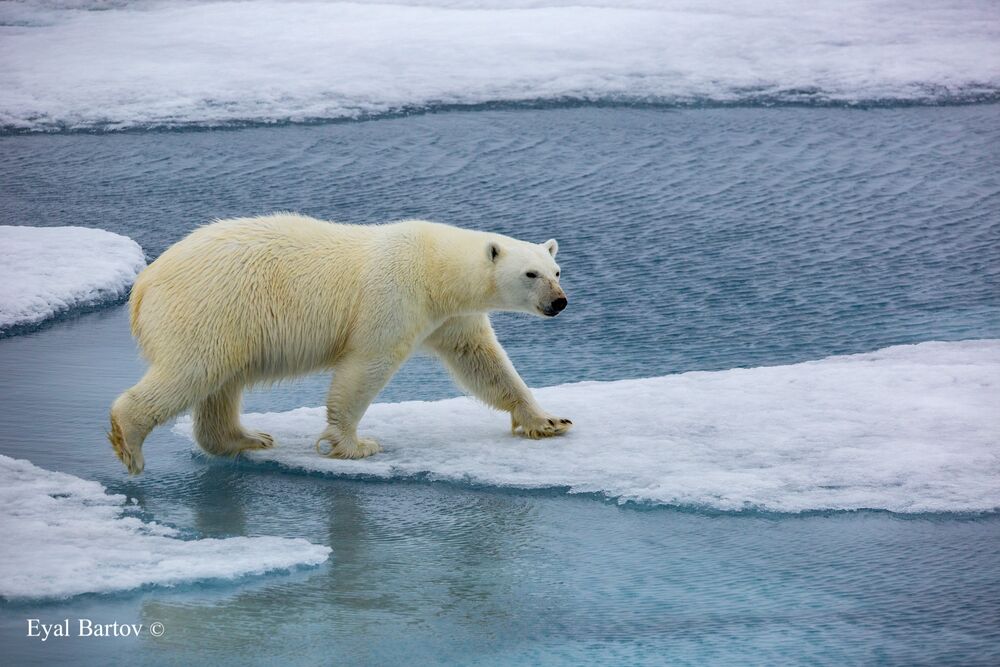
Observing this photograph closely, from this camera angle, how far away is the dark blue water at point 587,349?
3434 millimetres

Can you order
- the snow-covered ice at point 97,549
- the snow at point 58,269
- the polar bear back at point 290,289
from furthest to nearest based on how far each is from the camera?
1. the snow at point 58,269
2. the polar bear back at point 290,289
3. the snow-covered ice at point 97,549

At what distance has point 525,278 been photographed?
4.91 metres

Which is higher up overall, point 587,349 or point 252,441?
point 587,349

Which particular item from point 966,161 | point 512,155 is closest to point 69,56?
point 512,155

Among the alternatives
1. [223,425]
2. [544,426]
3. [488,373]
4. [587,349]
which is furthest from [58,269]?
[544,426]

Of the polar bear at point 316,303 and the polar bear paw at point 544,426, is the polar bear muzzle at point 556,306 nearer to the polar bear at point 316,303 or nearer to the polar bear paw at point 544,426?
the polar bear at point 316,303

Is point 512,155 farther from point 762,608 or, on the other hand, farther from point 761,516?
point 762,608

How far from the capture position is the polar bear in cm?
466

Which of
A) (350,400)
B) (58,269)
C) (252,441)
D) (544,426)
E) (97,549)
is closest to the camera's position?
(97,549)

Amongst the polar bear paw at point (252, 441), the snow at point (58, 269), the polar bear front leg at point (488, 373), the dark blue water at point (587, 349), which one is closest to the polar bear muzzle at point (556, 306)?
the polar bear front leg at point (488, 373)

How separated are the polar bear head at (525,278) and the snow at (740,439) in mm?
580

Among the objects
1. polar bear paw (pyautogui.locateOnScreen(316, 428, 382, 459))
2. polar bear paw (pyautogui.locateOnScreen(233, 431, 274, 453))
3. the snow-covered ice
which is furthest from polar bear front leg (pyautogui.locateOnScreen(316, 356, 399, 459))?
the snow-covered ice

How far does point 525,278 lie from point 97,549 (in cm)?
193

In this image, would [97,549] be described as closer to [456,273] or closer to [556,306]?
[456,273]
